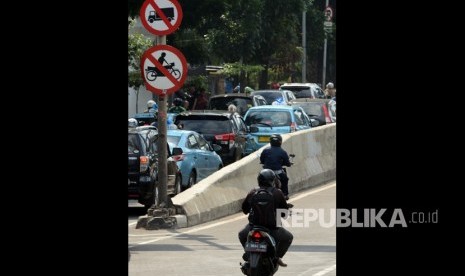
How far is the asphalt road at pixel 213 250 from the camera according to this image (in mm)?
15828

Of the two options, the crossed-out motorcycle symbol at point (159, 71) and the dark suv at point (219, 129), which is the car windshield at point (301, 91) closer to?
the dark suv at point (219, 129)

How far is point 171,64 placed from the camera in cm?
2002

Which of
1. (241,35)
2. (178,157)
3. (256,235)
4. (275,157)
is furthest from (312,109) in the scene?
(256,235)

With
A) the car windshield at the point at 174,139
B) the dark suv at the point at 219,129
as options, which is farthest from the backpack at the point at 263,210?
the dark suv at the point at 219,129

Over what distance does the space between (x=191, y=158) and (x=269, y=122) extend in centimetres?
986

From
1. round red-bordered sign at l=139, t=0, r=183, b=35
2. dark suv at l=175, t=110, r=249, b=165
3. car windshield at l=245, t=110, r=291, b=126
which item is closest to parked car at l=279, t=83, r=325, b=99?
car windshield at l=245, t=110, r=291, b=126

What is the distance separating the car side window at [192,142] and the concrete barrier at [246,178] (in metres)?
1.08

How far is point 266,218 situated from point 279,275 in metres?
2.04

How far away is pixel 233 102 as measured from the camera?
43062 millimetres

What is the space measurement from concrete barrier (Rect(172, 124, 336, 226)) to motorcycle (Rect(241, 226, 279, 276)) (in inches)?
336
